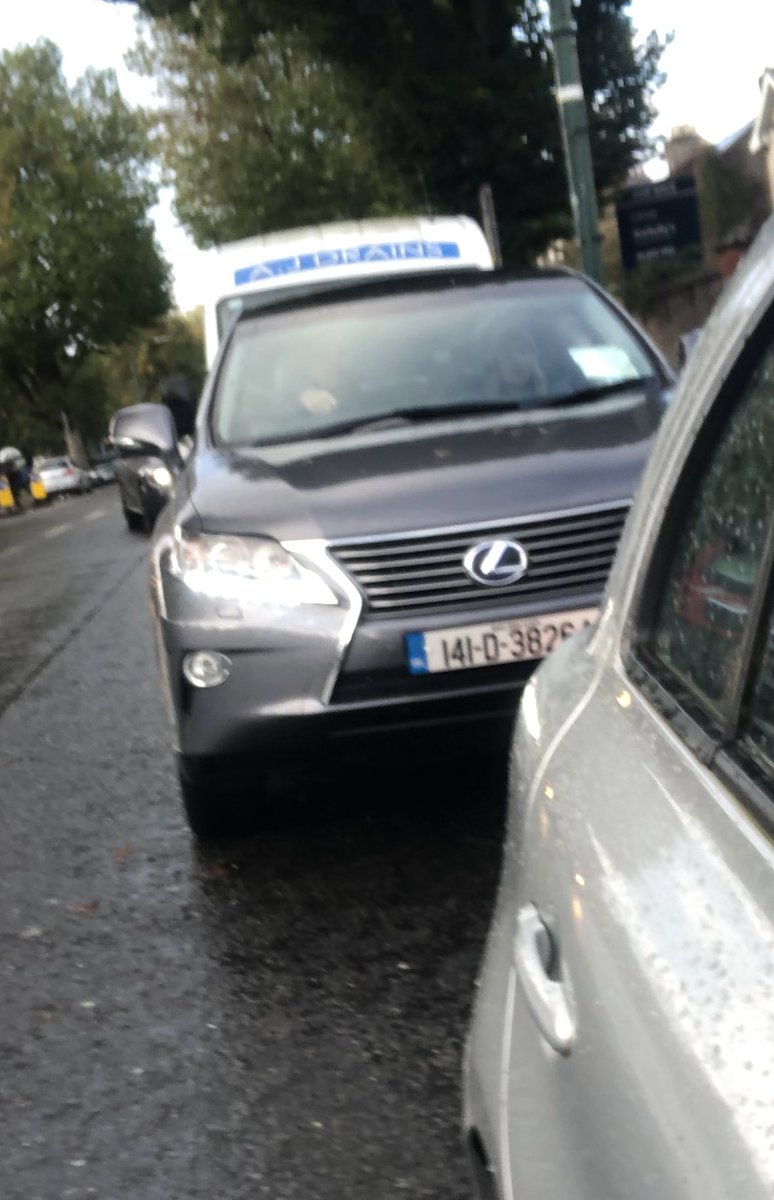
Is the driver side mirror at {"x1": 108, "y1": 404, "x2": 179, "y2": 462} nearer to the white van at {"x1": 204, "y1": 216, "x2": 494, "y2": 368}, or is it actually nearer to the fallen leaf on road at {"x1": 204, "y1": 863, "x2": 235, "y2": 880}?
the fallen leaf on road at {"x1": 204, "y1": 863, "x2": 235, "y2": 880}

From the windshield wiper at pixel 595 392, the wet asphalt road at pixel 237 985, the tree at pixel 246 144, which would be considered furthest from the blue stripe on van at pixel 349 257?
the tree at pixel 246 144

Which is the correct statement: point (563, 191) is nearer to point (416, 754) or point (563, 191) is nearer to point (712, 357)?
point (416, 754)

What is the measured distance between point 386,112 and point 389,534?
80.0 ft

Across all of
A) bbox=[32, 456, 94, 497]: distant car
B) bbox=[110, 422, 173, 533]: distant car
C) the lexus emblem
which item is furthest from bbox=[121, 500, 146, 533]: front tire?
bbox=[32, 456, 94, 497]: distant car

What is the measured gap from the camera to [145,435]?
643 centimetres

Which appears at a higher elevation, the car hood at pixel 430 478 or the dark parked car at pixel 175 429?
the car hood at pixel 430 478

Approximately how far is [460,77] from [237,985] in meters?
24.7

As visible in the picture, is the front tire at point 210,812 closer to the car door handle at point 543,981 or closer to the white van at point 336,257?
the car door handle at point 543,981

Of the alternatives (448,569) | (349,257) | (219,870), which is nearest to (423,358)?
(448,569)

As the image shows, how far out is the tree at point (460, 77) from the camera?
26.9 m

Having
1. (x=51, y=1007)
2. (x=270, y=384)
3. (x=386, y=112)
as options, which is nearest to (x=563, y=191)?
(x=386, y=112)

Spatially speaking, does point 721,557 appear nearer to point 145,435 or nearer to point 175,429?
point 145,435

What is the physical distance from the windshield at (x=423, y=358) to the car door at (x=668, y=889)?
3.65m

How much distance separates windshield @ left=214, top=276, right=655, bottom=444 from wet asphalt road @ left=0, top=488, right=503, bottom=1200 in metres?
1.22
